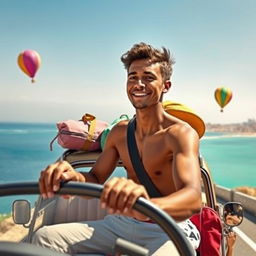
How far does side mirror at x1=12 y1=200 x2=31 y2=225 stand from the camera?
2596 millimetres

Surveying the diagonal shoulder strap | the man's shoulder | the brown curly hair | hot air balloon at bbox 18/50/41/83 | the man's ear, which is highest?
hot air balloon at bbox 18/50/41/83

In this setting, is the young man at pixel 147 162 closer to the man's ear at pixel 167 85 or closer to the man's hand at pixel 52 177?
the man's ear at pixel 167 85

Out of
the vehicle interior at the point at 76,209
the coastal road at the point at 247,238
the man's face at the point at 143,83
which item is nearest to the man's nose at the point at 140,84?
the man's face at the point at 143,83

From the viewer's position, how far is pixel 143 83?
2504 millimetres

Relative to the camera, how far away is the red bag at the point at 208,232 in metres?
2.51

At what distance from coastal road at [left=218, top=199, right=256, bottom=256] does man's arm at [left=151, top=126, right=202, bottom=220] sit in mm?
5309

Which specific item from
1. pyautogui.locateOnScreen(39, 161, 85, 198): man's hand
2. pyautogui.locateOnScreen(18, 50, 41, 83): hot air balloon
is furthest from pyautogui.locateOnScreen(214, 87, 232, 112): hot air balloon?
pyautogui.locateOnScreen(39, 161, 85, 198): man's hand

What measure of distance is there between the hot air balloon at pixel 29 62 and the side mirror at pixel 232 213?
71.4 ft

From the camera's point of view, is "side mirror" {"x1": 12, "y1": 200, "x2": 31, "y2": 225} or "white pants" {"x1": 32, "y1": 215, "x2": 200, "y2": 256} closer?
"white pants" {"x1": 32, "y1": 215, "x2": 200, "y2": 256}

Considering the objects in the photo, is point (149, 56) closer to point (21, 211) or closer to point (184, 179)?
point (184, 179)

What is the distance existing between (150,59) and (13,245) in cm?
164

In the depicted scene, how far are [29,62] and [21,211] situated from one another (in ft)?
73.8

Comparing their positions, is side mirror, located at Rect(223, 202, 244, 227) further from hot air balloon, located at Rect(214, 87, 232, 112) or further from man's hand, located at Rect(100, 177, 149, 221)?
hot air balloon, located at Rect(214, 87, 232, 112)

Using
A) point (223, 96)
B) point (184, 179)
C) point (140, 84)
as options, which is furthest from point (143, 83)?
point (223, 96)
